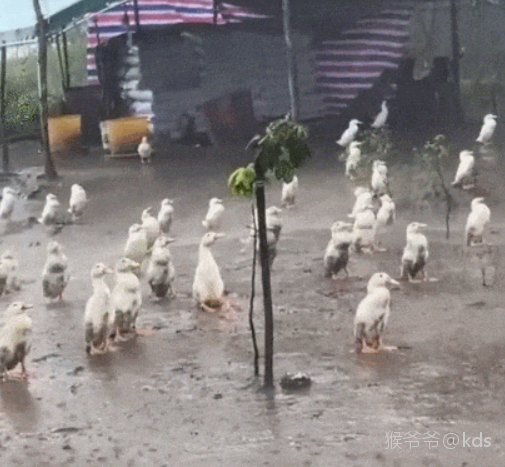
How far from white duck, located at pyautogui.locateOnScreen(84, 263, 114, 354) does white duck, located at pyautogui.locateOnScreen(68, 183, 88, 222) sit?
742 centimetres

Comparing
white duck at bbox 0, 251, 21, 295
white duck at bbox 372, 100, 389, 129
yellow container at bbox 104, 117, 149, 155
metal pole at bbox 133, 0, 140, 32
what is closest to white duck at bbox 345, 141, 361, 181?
white duck at bbox 372, 100, 389, 129

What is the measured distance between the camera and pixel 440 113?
25016mm

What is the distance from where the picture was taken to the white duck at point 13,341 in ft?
33.6

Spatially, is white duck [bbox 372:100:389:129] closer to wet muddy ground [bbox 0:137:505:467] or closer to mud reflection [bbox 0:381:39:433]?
wet muddy ground [bbox 0:137:505:467]

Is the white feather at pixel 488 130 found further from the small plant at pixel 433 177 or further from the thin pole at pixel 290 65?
the thin pole at pixel 290 65

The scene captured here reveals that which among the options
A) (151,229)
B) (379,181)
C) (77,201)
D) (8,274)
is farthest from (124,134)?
(8,274)

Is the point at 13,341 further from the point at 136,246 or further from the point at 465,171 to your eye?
the point at 465,171

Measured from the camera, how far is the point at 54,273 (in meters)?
13.2

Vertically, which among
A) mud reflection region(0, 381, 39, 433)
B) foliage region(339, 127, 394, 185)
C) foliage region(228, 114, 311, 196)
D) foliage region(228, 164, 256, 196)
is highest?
foliage region(228, 114, 311, 196)

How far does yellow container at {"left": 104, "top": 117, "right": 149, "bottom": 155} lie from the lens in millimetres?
23859

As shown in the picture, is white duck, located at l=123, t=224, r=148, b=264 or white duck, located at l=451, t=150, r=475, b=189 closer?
white duck, located at l=123, t=224, r=148, b=264

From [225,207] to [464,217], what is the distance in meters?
3.76

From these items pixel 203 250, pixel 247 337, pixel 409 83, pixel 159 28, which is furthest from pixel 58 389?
pixel 409 83

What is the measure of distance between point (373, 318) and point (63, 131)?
50.0ft
